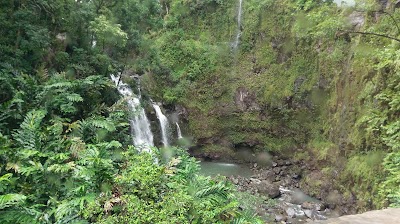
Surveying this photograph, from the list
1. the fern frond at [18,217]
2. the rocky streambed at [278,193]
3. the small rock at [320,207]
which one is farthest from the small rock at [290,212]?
the fern frond at [18,217]

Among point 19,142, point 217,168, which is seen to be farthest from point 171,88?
point 19,142

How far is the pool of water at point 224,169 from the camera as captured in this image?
16.9m

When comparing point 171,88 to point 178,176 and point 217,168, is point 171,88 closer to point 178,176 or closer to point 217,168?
point 217,168

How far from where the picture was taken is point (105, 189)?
16.2 feet

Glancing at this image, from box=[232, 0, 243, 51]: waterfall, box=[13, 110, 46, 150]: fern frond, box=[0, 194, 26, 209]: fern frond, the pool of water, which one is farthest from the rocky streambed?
box=[0, 194, 26, 209]: fern frond

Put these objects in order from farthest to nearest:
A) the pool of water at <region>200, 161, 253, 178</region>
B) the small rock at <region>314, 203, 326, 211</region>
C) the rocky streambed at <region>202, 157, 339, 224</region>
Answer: the pool of water at <region>200, 161, 253, 178</region> < the small rock at <region>314, 203, 326, 211</region> < the rocky streambed at <region>202, 157, 339, 224</region>

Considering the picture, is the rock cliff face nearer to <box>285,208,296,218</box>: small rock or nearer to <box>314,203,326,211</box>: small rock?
<box>314,203,326,211</box>: small rock

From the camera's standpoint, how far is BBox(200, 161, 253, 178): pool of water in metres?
16.9

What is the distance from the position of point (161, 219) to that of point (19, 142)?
4.29 metres

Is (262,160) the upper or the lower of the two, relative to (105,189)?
lower

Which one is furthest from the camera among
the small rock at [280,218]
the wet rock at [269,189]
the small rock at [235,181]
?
the small rock at [235,181]

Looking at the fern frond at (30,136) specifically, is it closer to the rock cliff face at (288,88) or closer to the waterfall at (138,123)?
the waterfall at (138,123)

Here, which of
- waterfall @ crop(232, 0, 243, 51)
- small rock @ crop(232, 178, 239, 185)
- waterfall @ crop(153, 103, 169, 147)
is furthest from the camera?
waterfall @ crop(232, 0, 243, 51)

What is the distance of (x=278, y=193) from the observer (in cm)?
1421
